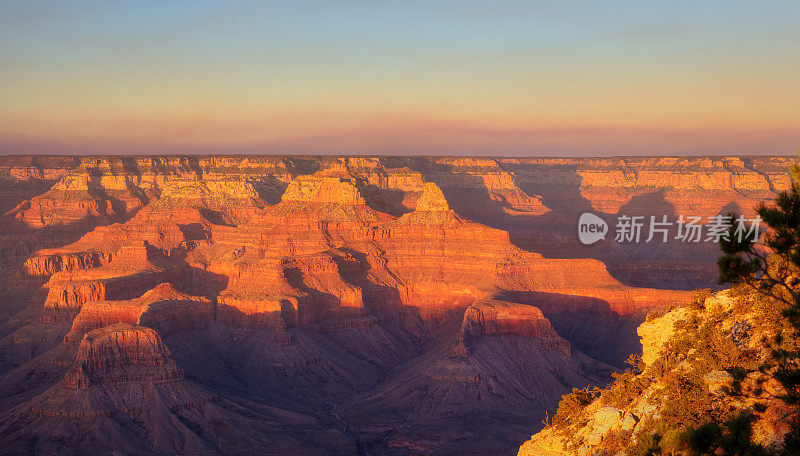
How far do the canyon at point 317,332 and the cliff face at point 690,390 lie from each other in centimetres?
4334

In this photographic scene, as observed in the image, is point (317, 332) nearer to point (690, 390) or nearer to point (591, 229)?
point (690, 390)

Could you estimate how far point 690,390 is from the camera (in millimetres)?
19219

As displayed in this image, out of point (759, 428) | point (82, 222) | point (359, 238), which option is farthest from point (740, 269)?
point (82, 222)

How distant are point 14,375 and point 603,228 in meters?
127

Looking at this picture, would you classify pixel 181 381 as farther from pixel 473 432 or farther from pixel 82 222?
pixel 82 222

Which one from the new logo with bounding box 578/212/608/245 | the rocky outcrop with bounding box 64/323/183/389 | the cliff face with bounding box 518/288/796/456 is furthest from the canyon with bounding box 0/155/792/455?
the cliff face with bounding box 518/288/796/456

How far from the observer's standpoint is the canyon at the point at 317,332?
65188 millimetres

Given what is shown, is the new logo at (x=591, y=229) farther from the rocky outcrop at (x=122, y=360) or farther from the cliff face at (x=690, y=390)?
the cliff face at (x=690, y=390)

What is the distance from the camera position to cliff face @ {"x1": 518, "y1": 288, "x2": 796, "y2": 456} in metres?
17.8

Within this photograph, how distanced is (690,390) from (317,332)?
76.5 m

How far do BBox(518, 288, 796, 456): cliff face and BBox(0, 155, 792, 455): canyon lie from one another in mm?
43335

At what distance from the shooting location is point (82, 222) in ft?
586

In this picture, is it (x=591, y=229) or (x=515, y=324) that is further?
(x=591, y=229)

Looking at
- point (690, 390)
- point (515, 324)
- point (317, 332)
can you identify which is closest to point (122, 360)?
point (317, 332)
